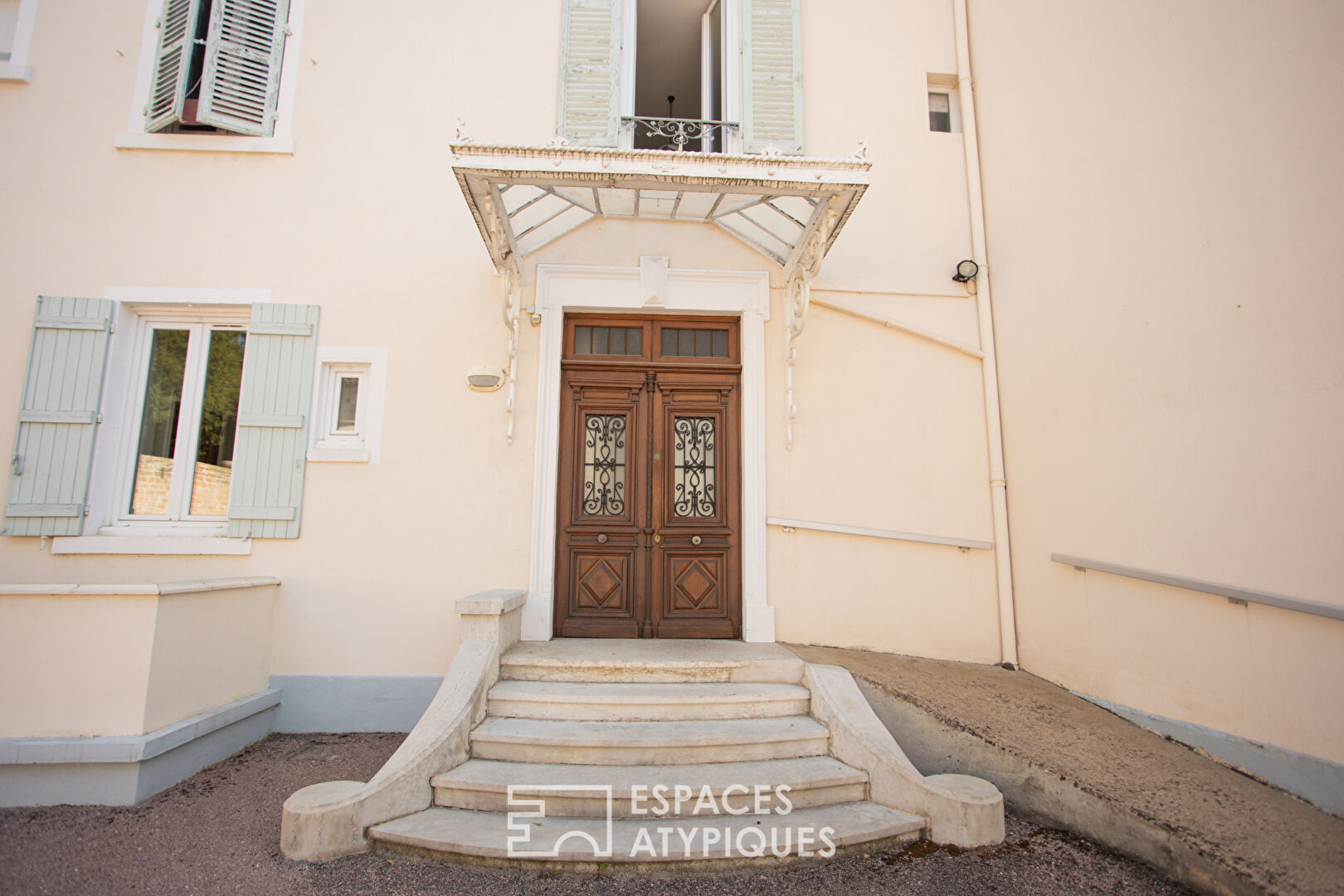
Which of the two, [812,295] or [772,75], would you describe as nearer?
[812,295]

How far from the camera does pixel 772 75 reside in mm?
5027

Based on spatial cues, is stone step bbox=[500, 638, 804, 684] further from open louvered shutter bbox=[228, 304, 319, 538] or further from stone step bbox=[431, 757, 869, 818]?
open louvered shutter bbox=[228, 304, 319, 538]

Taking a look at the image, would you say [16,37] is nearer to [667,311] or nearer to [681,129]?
[681,129]

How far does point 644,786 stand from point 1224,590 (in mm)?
2853

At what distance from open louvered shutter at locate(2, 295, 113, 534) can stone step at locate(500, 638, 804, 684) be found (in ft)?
10.4

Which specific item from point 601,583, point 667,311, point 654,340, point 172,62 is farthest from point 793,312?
point 172,62

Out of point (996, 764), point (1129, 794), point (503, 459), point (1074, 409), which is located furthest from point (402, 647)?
point (1074, 409)

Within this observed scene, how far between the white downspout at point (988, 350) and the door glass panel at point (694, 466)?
2017mm

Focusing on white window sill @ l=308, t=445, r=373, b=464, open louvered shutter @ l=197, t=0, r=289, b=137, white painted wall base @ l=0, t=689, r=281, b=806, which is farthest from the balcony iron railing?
Answer: white painted wall base @ l=0, t=689, r=281, b=806

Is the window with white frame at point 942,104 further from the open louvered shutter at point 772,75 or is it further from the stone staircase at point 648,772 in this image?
the stone staircase at point 648,772

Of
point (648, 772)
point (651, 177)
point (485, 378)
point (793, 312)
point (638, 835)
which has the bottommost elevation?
point (638, 835)

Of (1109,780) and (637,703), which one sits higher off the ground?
(637,703)

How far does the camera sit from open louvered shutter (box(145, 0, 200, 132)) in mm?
4672

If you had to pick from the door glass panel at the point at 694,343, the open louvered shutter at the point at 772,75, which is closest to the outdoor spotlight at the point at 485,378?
the door glass panel at the point at 694,343
